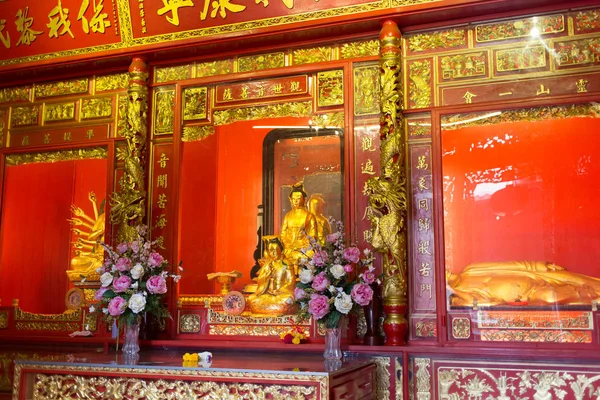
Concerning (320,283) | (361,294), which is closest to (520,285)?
(361,294)

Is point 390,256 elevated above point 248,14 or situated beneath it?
situated beneath

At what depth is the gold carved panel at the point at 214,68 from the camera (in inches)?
194

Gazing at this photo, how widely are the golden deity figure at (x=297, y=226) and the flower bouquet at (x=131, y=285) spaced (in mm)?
854

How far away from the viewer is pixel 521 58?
420 centimetres

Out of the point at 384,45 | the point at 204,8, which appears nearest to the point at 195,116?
the point at 204,8

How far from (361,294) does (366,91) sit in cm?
150

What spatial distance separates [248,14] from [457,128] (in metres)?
1.69

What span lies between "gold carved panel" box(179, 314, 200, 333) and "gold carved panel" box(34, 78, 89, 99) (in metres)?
2.08

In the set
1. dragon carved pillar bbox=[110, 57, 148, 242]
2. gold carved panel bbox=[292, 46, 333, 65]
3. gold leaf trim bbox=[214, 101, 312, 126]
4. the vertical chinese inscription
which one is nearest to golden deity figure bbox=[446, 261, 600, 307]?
the vertical chinese inscription

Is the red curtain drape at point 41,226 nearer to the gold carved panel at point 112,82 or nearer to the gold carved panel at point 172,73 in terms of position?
the gold carved panel at point 112,82

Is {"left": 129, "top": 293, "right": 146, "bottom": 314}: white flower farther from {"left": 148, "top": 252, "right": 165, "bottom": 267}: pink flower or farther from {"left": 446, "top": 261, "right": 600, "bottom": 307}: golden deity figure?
{"left": 446, "top": 261, "right": 600, "bottom": 307}: golden deity figure

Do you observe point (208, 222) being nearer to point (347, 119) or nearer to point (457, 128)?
point (347, 119)

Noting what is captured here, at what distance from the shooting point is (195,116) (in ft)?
16.4

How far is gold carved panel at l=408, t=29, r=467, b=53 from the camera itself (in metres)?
4.36
